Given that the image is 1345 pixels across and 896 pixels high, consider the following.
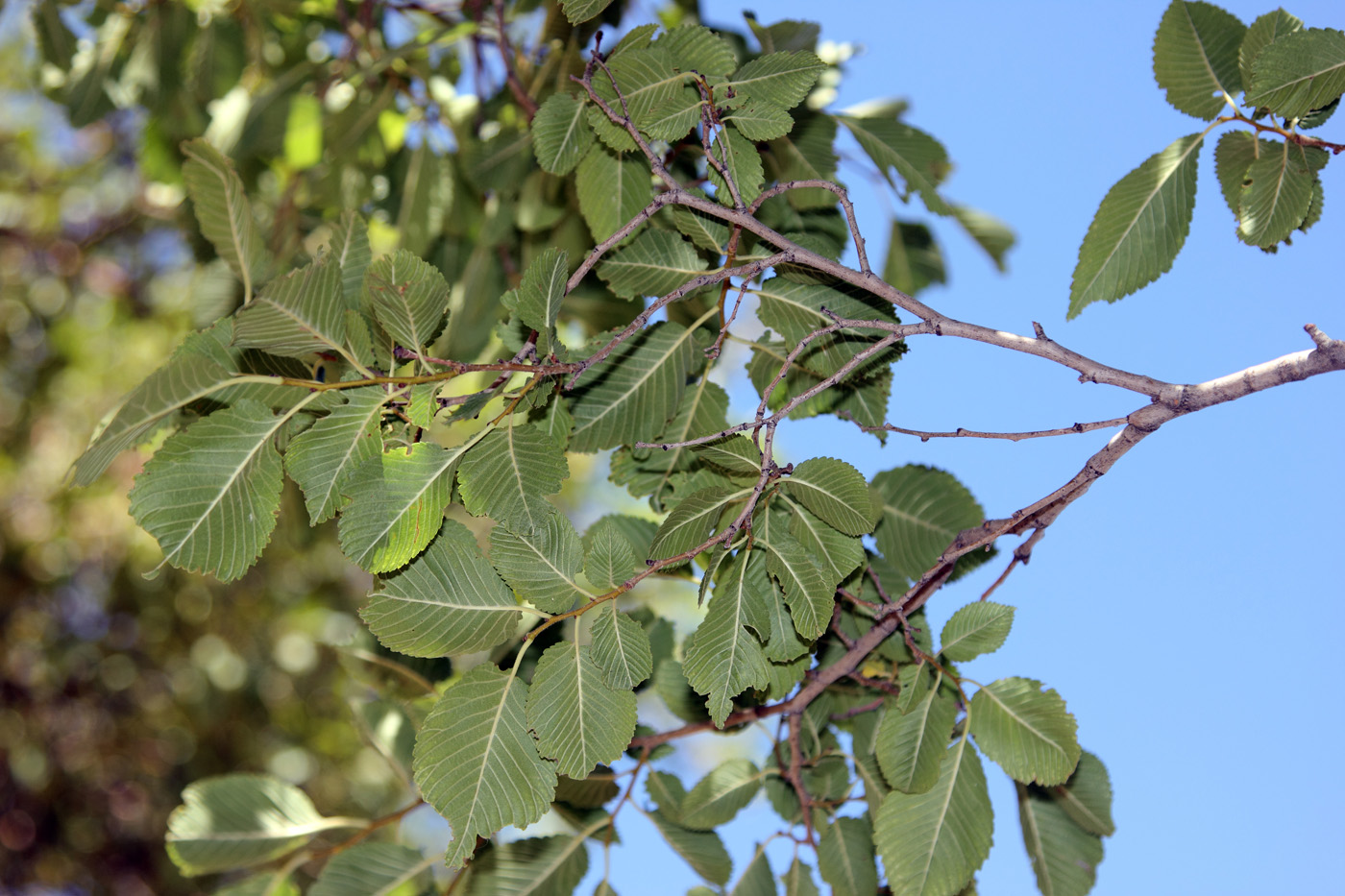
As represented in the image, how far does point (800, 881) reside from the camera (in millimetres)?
782

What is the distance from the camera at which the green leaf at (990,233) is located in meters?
1.26

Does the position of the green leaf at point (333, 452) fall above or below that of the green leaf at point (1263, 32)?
below


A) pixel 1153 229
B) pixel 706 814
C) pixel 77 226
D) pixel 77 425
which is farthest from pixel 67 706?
pixel 1153 229

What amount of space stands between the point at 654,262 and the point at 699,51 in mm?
143

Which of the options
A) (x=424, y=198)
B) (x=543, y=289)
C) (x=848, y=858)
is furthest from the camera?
(x=424, y=198)

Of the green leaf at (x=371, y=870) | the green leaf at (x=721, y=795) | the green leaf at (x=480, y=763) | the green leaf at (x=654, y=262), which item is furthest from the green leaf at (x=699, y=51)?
the green leaf at (x=371, y=870)

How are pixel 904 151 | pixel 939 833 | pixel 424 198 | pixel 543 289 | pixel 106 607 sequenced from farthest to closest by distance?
pixel 106 607 → pixel 424 198 → pixel 904 151 → pixel 939 833 → pixel 543 289

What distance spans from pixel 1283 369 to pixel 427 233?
0.95 m

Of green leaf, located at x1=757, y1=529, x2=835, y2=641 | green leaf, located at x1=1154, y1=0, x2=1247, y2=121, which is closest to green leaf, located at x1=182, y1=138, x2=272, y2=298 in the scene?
green leaf, located at x1=757, y1=529, x2=835, y2=641

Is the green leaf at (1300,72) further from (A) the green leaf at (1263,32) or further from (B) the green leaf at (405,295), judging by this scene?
(B) the green leaf at (405,295)

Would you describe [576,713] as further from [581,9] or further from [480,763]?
[581,9]

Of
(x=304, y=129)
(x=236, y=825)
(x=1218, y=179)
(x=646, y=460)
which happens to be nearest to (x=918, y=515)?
(x=646, y=460)

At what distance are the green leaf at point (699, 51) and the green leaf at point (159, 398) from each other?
0.37 m

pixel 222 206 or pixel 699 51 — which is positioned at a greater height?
pixel 699 51
